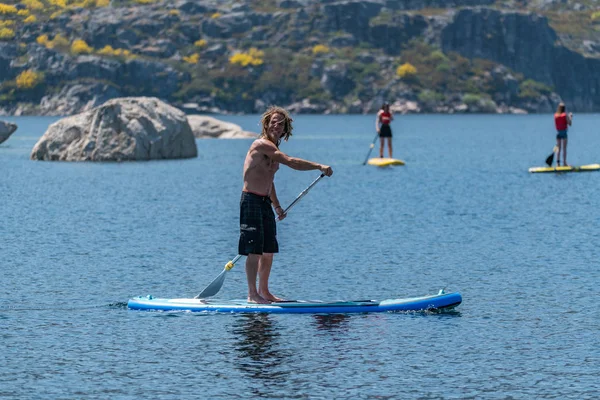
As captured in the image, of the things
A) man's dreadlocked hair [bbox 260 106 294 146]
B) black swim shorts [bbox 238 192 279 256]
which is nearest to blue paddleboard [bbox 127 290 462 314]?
black swim shorts [bbox 238 192 279 256]

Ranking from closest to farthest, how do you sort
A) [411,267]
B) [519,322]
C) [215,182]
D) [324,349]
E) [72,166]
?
1. [324,349]
2. [519,322]
3. [411,267]
4. [215,182]
5. [72,166]

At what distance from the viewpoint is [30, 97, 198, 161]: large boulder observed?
171ft

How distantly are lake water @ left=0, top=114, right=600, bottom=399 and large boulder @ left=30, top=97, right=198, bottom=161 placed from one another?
15.3m

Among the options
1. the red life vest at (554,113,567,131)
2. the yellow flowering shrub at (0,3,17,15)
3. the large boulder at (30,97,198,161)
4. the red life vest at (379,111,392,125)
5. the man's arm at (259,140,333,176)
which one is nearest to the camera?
the man's arm at (259,140,333,176)

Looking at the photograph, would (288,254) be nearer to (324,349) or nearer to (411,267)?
(411,267)

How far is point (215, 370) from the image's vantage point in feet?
42.1

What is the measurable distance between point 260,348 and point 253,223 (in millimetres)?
2560

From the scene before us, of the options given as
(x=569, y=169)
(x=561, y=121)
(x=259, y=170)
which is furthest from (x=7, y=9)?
(x=259, y=170)

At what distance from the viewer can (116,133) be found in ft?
174

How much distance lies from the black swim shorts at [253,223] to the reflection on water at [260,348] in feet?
2.99

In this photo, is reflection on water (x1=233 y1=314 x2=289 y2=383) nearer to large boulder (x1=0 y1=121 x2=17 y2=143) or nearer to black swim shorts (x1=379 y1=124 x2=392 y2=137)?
black swim shorts (x1=379 y1=124 x2=392 y2=137)

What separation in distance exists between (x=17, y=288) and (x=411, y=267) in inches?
257

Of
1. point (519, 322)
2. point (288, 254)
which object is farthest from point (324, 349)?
point (288, 254)

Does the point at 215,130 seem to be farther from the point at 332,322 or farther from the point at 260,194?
→ the point at 332,322
